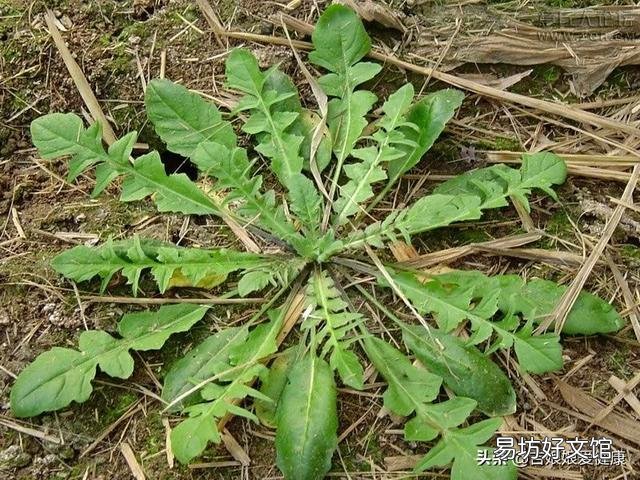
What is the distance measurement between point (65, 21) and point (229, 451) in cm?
144

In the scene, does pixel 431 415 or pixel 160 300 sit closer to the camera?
pixel 431 415

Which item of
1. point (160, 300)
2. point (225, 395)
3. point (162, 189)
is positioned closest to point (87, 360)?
point (160, 300)

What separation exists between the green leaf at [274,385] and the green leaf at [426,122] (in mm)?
589

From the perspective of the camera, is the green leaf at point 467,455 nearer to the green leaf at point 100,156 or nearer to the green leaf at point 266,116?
the green leaf at point 266,116

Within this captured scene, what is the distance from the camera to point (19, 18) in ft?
7.89

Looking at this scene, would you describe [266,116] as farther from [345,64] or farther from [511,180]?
[511,180]

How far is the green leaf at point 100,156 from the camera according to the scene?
212 cm

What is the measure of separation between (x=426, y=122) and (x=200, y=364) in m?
0.94

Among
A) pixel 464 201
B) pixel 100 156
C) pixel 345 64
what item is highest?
Result: pixel 345 64

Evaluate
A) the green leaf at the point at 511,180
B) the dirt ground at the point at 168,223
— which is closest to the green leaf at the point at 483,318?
the dirt ground at the point at 168,223

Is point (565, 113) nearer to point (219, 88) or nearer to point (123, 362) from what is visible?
point (219, 88)

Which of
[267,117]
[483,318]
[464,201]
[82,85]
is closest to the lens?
[483,318]

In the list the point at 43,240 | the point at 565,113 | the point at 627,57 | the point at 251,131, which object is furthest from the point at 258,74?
the point at 627,57

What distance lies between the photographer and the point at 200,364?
203 centimetres
